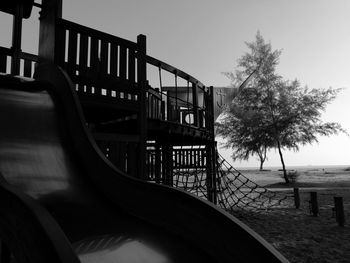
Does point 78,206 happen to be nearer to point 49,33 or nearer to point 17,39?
point 49,33

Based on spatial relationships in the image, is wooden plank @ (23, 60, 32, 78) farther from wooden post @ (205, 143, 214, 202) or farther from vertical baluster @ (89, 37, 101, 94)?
wooden post @ (205, 143, 214, 202)

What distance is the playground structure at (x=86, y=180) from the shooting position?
183 centimetres

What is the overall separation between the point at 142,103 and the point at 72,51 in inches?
53.7

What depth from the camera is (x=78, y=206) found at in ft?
9.04

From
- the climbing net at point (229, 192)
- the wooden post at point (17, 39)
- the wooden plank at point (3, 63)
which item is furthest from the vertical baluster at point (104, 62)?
the climbing net at point (229, 192)

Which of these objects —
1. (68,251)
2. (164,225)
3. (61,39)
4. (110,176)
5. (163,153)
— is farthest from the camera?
(163,153)

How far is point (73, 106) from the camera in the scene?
361cm

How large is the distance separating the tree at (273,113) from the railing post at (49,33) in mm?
19360

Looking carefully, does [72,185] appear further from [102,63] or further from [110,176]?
[102,63]

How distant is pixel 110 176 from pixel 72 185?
0.40 meters

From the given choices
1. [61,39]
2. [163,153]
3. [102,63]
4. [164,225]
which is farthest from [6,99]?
[163,153]

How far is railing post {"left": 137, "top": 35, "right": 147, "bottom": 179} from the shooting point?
15.7ft

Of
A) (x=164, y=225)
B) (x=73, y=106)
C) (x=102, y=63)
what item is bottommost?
(x=164, y=225)

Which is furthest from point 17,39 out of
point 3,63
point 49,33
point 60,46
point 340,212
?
point 340,212
